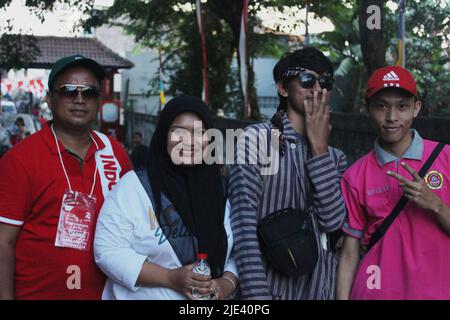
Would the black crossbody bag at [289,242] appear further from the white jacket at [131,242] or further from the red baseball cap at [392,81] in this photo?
the red baseball cap at [392,81]

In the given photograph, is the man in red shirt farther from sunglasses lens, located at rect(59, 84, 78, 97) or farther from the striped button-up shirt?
the striped button-up shirt

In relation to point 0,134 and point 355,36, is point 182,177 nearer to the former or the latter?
point 0,134

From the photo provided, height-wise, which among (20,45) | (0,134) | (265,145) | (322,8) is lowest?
(0,134)

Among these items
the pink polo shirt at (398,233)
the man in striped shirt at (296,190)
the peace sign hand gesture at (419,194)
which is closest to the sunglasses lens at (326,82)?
the man in striped shirt at (296,190)

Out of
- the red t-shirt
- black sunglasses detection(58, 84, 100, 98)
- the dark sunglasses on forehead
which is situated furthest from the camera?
black sunglasses detection(58, 84, 100, 98)

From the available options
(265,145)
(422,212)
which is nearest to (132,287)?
(265,145)

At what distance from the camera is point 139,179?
261 centimetres

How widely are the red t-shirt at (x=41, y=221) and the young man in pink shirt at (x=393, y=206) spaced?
121 centimetres

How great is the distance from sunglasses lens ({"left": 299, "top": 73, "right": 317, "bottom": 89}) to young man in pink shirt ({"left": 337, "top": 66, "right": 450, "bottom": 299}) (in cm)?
28

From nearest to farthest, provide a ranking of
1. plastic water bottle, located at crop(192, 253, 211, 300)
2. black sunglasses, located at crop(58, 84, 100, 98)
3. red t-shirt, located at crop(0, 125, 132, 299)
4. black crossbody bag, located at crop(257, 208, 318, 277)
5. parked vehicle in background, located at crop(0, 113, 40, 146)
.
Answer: plastic water bottle, located at crop(192, 253, 211, 300), black crossbody bag, located at crop(257, 208, 318, 277), red t-shirt, located at crop(0, 125, 132, 299), black sunglasses, located at crop(58, 84, 100, 98), parked vehicle in background, located at crop(0, 113, 40, 146)

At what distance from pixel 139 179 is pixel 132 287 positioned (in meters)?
0.46

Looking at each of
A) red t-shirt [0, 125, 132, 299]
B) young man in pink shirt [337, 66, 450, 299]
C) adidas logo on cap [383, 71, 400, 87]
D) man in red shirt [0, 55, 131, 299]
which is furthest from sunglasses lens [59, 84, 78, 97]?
adidas logo on cap [383, 71, 400, 87]

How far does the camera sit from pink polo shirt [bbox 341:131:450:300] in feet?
8.37

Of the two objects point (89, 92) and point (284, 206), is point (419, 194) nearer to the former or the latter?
point (284, 206)
